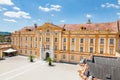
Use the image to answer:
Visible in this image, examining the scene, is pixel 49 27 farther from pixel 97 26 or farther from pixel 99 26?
pixel 99 26

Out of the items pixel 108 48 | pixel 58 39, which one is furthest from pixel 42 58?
pixel 108 48

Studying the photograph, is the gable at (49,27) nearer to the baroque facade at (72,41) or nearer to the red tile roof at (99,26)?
the baroque facade at (72,41)

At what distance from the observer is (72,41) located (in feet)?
134

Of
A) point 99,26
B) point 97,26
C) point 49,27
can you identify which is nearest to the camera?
point 99,26

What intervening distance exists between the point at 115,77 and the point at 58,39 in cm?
2709

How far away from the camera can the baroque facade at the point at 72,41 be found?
120ft

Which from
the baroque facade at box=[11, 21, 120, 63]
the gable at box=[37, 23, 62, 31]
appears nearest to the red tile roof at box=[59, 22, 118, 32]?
the baroque facade at box=[11, 21, 120, 63]

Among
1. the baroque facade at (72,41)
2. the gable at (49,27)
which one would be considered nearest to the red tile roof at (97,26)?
the baroque facade at (72,41)

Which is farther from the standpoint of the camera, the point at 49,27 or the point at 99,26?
the point at 49,27

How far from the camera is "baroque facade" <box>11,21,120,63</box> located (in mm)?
36531

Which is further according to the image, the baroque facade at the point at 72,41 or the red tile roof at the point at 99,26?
the red tile roof at the point at 99,26

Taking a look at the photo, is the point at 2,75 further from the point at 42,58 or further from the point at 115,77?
the point at 115,77

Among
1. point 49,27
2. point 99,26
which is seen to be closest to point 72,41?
point 49,27

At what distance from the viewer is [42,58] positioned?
45.7 metres
